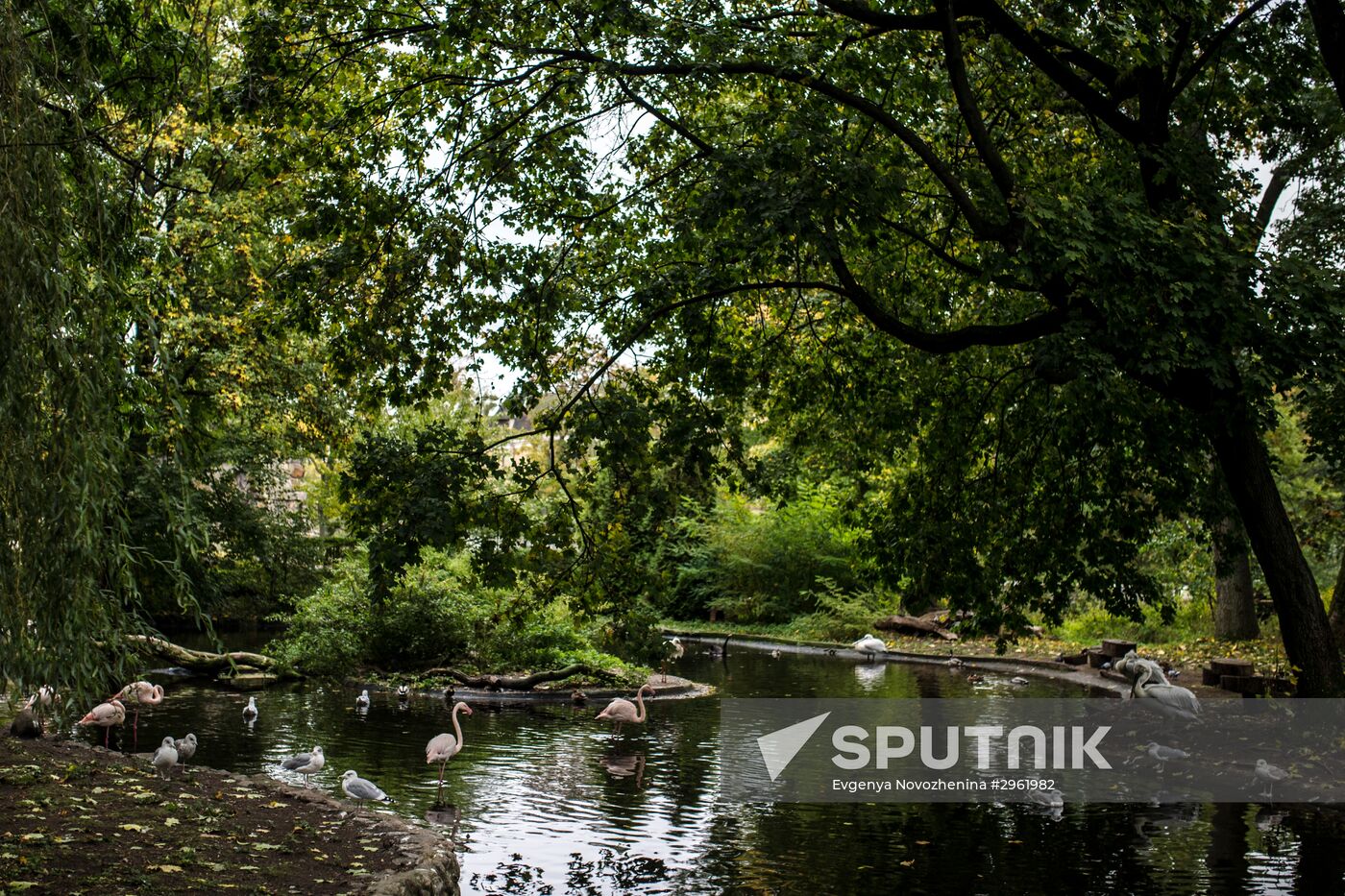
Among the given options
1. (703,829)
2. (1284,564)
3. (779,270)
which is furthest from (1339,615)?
(703,829)

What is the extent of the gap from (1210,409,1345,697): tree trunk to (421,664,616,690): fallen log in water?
11.4 m

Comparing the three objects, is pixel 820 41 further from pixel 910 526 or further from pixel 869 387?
pixel 910 526

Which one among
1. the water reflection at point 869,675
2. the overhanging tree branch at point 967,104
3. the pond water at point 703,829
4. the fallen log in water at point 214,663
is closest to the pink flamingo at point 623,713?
the pond water at point 703,829

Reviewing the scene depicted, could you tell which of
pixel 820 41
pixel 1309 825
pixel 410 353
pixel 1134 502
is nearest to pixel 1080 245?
pixel 820 41

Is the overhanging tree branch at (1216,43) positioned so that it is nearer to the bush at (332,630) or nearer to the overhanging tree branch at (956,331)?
the overhanging tree branch at (956,331)

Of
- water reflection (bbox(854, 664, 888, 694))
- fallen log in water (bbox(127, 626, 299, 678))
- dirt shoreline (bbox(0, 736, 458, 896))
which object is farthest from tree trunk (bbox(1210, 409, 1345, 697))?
fallen log in water (bbox(127, 626, 299, 678))

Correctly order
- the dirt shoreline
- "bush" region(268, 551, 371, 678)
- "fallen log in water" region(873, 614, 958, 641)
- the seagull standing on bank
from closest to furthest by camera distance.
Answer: the dirt shoreline
the seagull standing on bank
"bush" region(268, 551, 371, 678)
"fallen log in water" region(873, 614, 958, 641)

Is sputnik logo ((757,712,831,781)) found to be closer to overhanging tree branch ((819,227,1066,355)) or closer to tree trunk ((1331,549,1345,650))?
overhanging tree branch ((819,227,1066,355))

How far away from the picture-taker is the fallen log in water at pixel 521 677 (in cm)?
1953

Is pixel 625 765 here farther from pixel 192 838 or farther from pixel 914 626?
pixel 914 626

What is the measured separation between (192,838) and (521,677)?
1216 centimetres

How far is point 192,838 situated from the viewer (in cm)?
756

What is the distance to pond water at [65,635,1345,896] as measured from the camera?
8.58m

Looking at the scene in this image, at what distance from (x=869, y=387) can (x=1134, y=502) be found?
134 inches
